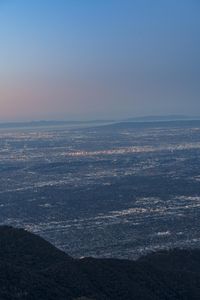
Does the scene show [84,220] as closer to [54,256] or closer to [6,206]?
[6,206]

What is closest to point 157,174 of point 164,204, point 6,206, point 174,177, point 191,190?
point 174,177

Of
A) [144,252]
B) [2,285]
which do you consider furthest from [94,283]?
[144,252]

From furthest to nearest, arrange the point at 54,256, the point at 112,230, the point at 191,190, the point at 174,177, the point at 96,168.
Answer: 1. the point at 96,168
2. the point at 174,177
3. the point at 191,190
4. the point at 112,230
5. the point at 54,256

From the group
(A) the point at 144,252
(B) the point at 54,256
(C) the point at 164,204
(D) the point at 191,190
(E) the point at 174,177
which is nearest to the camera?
(B) the point at 54,256

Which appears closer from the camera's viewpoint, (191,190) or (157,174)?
(191,190)

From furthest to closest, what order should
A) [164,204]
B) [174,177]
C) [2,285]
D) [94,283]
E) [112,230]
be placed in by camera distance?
[174,177], [164,204], [112,230], [94,283], [2,285]

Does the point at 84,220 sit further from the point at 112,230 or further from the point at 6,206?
the point at 6,206
